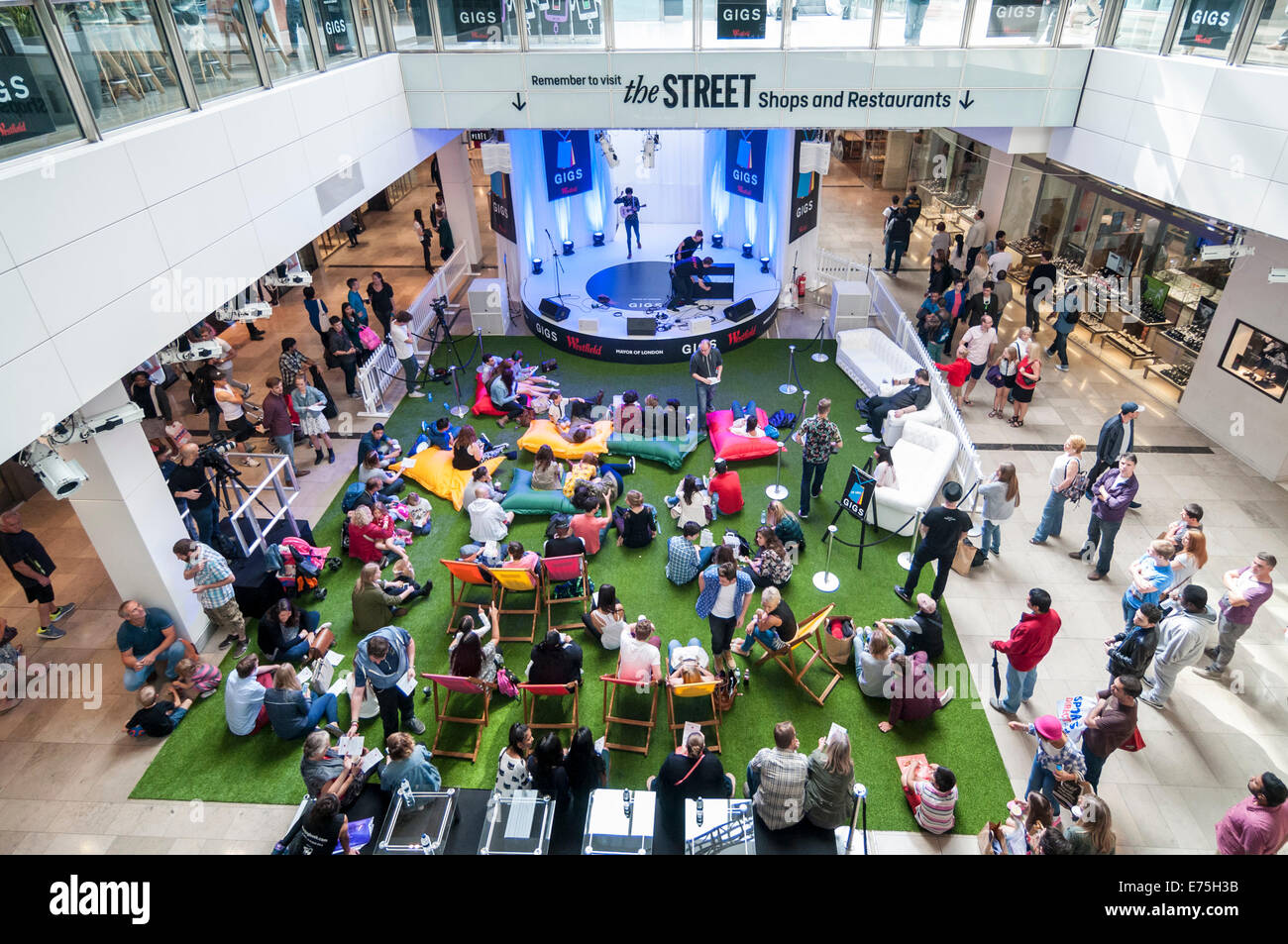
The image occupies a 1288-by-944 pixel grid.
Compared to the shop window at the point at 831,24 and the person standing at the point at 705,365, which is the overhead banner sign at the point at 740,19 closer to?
the shop window at the point at 831,24

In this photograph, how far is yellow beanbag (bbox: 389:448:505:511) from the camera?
9555mm

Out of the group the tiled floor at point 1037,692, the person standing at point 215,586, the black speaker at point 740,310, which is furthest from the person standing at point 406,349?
the black speaker at point 740,310

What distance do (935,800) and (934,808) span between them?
0.09 metres

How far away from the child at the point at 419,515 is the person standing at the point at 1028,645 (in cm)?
630

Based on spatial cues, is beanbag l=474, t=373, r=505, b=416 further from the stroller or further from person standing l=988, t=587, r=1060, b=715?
person standing l=988, t=587, r=1060, b=715

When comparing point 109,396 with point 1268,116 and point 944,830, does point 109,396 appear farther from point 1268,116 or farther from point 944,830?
point 1268,116

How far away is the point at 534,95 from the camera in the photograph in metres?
11.4

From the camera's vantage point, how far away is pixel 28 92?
511 centimetres

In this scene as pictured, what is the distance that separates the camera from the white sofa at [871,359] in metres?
11.4

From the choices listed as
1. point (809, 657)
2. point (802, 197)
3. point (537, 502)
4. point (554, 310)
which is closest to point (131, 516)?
point (537, 502)

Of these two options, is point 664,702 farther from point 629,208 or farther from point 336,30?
point 629,208

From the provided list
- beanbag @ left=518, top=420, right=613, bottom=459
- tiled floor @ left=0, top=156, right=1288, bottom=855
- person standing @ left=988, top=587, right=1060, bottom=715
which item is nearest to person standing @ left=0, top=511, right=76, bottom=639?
tiled floor @ left=0, top=156, right=1288, bottom=855

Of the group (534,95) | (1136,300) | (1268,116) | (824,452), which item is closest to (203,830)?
(824,452)

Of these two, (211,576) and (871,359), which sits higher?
(211,576)
